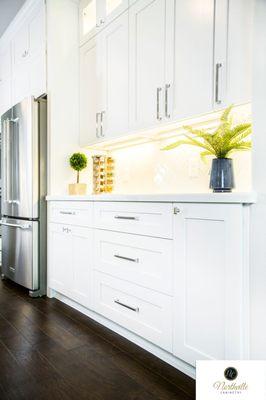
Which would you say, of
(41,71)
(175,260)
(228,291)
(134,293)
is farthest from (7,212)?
(228,291)

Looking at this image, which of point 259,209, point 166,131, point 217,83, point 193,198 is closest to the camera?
point 259,209

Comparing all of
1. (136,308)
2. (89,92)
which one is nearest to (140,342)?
(136,308)

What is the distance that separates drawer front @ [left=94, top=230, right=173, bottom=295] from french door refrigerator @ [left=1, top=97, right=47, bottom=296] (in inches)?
34.3

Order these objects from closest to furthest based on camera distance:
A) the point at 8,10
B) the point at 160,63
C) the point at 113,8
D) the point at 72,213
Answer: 1. the point at 160,63
2. the point at 72,213
3. the point at 113,8
4. the point at 8,10

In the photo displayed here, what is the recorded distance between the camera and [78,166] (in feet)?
9.09

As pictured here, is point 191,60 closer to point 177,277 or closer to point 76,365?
point 177,277

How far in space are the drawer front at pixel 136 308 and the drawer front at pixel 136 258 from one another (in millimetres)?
51

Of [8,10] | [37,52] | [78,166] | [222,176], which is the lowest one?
[222,176]

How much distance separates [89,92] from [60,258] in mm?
1505

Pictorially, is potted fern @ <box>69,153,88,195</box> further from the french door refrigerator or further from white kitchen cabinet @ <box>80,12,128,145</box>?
the french door refrigerator

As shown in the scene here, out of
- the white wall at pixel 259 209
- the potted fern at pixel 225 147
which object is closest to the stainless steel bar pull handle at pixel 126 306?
the white wall at pixel 259 209

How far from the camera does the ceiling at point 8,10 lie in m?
3.05

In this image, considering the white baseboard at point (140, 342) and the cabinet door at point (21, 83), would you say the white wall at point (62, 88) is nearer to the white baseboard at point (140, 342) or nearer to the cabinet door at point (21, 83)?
the cabinet door at point (21, 83)

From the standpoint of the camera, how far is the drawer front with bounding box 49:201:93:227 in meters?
2.23
